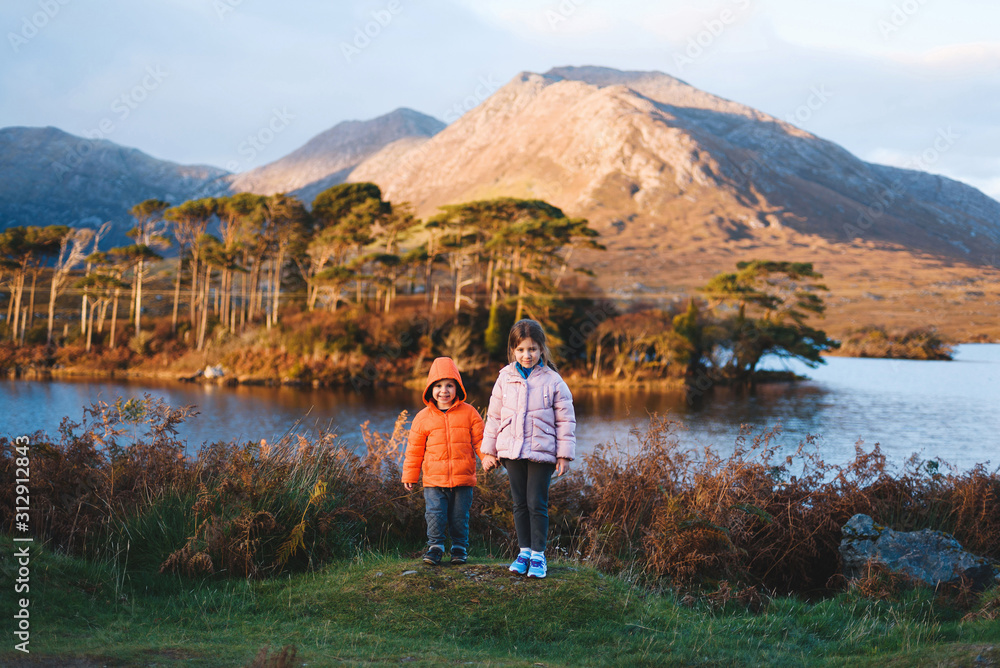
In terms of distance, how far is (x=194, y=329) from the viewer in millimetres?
53469

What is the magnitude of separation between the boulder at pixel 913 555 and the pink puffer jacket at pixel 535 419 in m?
3.69

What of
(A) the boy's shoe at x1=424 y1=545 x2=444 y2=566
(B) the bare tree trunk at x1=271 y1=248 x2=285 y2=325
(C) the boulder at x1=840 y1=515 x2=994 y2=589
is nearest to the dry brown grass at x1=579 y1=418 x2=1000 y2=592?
(C) the boulder at x1=840 y1=515 x2=994 y2=589

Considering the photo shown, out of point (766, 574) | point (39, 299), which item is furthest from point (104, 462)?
point (39, 299)

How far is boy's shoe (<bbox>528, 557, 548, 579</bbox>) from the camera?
5.11 m

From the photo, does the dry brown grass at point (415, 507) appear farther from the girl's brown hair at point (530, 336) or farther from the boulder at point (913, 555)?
the girl's brown hair at point (530, 336)

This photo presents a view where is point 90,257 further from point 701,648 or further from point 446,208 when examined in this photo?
point 701,648

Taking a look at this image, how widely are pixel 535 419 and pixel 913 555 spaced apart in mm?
4371

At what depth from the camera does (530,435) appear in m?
5.25

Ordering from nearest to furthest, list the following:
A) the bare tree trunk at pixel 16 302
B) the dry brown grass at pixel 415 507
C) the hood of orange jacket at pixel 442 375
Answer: the hood of orange jacket at pixel 442 375, the dry brown grass at pixel 415 507, the bare tree trunk at pixel 16 302

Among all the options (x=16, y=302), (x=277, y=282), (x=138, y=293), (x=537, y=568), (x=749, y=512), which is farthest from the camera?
(x=16, y=302)

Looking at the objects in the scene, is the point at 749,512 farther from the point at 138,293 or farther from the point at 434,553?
the point at 138,293

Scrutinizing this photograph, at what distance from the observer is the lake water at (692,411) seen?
23.6 m

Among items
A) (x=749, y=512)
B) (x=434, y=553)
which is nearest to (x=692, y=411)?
(x=749, y=512)

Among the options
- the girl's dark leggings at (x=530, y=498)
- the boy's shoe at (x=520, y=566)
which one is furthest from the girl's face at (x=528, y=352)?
the boy's shoe at (x=520, y=566)
